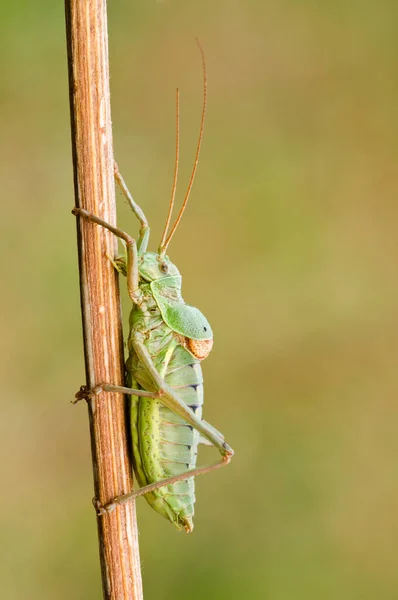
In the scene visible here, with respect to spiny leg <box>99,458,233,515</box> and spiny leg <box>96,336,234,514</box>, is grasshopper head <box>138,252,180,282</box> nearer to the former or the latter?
spiny leg <box>96,336,234,514</box>

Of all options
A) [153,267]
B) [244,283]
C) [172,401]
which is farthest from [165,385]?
[244,283]

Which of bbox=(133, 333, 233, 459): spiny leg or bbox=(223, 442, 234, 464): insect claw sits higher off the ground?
bbox=(133, 333, 233, 459): spiny leg

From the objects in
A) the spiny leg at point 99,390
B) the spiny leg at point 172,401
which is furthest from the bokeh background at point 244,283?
the spiny leg at point 99,390

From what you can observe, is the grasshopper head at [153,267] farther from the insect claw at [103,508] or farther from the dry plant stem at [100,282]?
the insect claw at [103,508]

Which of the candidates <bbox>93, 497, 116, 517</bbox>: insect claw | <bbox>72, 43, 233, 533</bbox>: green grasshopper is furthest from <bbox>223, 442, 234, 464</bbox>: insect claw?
<bbox>93, 497, 116, 517</bbox>: insect claw

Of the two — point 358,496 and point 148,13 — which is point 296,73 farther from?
point 358,496
